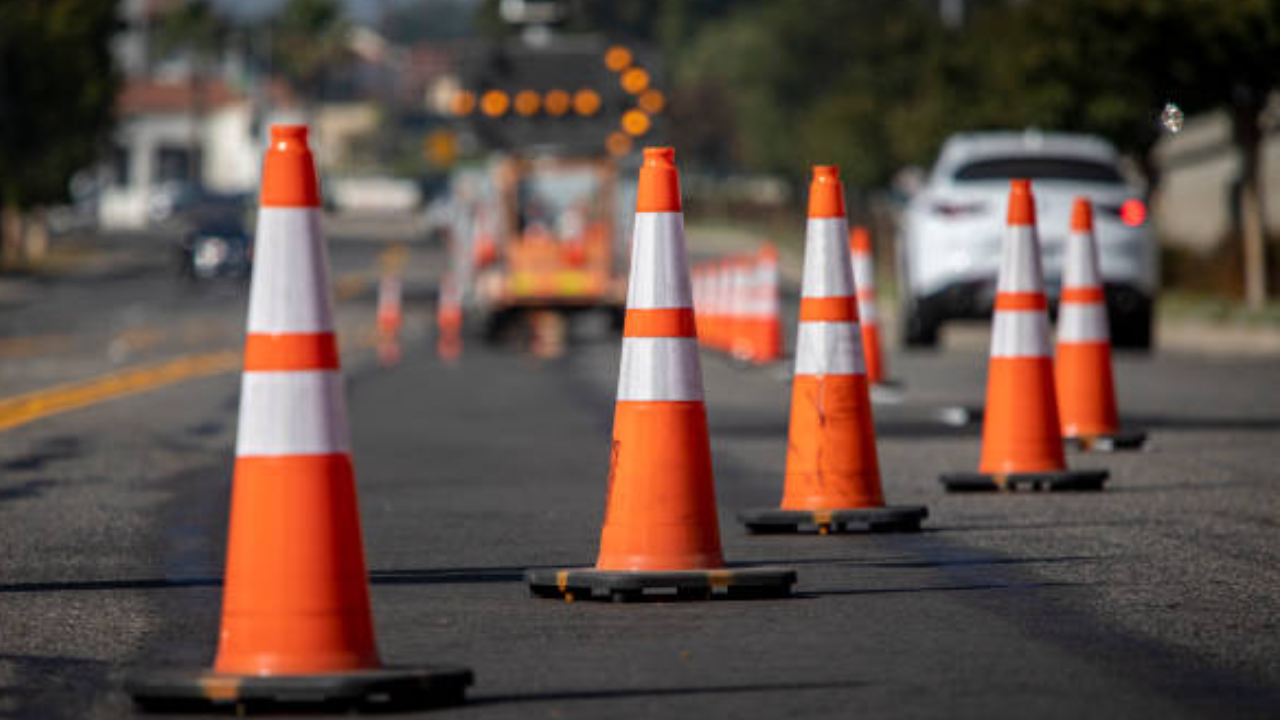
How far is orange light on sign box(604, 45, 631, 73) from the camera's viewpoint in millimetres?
30328

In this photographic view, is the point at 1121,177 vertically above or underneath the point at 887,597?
above

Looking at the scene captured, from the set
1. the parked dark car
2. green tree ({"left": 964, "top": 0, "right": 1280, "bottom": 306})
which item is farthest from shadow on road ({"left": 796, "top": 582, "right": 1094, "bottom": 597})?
the parked dark car

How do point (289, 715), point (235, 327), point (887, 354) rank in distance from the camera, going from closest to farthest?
1. point (289, 715)
2. point (887, 354)
3. point (235, 327)

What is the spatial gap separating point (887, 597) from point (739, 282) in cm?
1795

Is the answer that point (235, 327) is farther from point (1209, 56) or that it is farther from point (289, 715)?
point (289, 715)

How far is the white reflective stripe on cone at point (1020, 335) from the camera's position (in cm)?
1065

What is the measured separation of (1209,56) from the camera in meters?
28.8

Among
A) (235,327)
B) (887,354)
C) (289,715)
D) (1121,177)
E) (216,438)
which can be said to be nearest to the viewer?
(289,715)

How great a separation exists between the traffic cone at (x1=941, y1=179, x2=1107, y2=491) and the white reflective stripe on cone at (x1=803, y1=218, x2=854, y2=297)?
5.00 ft

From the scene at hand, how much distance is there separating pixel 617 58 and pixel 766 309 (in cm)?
757

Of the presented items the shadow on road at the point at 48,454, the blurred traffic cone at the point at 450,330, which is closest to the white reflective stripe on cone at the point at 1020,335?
the shadow on road at the point at 48,454

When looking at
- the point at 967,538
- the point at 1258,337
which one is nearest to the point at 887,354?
the point at 1258,337

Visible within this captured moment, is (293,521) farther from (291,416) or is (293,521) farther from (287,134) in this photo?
(287,134)

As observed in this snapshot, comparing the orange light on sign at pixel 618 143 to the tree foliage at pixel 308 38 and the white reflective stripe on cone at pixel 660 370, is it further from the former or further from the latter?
the tree foliage at pixel 308 38
